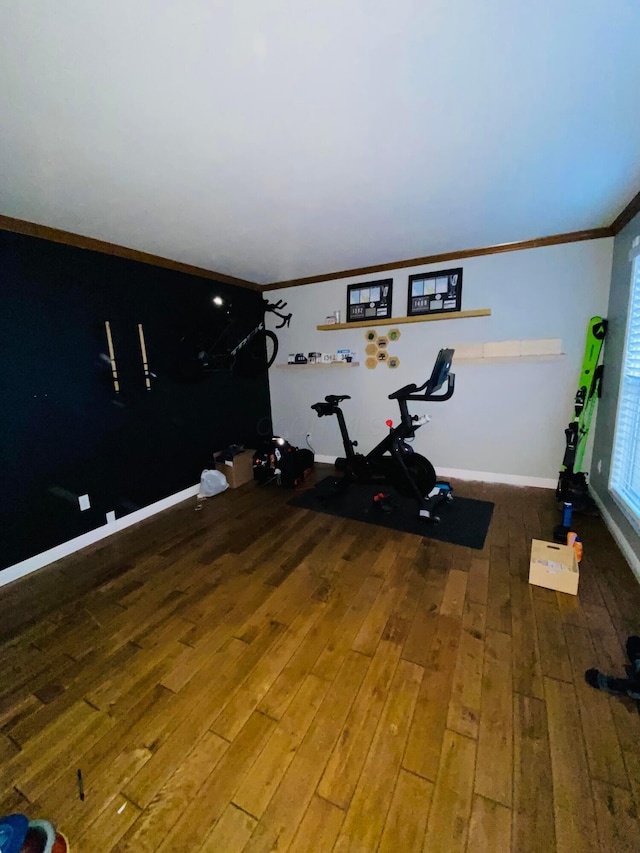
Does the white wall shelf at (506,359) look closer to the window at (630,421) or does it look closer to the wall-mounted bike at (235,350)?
the window at (630,421)

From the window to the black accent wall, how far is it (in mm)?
3801

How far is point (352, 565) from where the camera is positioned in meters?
2.39

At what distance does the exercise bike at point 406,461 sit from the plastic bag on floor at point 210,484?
1.34 m

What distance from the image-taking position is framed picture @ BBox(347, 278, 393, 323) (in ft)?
12.8

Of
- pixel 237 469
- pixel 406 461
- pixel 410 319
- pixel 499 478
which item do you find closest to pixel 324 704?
pixel 406 461

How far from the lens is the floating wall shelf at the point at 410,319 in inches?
135

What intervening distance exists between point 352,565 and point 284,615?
634 millimetres

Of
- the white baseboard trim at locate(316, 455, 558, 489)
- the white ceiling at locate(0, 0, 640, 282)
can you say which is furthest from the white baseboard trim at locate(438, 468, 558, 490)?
the white ceiling at locate(0, 0, 640, 282)

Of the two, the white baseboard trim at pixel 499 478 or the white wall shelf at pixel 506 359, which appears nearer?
the white wall shelf at pixel 506 359

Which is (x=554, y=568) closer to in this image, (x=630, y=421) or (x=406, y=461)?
(x=630, y=421)

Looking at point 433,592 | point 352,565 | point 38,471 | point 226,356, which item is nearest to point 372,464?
point 352,565

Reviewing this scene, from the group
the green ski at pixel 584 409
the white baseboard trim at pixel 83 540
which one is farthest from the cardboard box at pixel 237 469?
the green ski at pixel 584 409

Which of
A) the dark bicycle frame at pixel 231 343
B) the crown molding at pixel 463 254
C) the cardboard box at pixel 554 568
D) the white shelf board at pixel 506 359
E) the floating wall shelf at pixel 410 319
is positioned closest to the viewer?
the cardboard box at pixel 554 568

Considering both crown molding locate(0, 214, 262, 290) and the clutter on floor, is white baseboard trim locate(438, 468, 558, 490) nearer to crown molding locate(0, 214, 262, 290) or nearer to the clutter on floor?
crown molding locate(0, 214, 262, 290)
